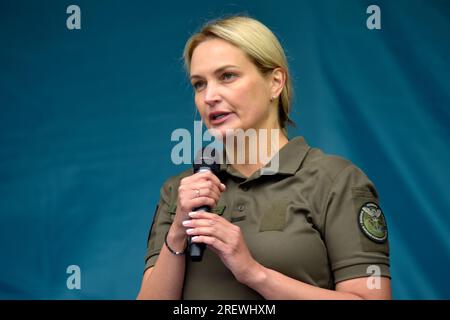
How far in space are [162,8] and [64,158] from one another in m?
0.65

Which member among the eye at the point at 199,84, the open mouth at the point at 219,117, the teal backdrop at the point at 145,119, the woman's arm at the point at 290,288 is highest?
the teal backdrop at the point at 145,119

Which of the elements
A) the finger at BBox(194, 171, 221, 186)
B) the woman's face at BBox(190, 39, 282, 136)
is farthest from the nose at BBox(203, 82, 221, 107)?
the finger at BBox(194, 171, 221, 186)

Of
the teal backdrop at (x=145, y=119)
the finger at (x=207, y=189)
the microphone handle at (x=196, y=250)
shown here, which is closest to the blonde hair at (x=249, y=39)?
the finger at (x=207, y=189)

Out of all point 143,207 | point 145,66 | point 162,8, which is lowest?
point 143,207

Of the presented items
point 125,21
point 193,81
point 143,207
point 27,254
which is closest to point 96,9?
point 125,21

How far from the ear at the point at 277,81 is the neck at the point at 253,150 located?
0.09 metres

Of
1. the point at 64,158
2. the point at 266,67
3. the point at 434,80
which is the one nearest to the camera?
the point at 266,67

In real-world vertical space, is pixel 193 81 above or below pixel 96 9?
below

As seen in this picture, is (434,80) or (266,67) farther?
(434,80)

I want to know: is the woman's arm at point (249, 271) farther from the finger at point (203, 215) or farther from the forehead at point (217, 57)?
the forehead at point (217, 57)

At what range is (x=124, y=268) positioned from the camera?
2510 mm

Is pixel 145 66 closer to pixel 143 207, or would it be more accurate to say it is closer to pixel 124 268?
pixel 143 207

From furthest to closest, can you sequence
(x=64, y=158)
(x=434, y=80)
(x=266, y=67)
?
(x=64, y=158), (x=434, y=80), (x=266, y=67)

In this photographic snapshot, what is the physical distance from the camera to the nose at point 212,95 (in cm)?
150
